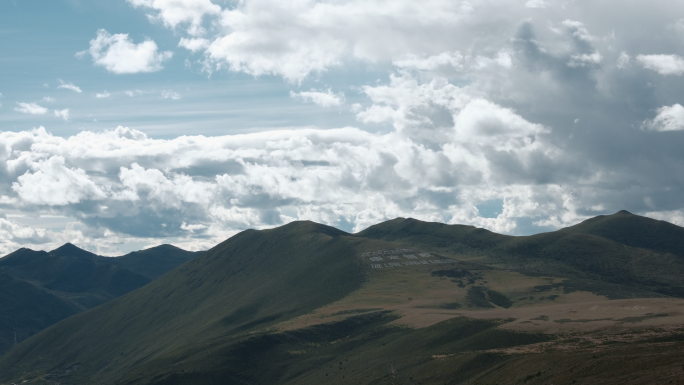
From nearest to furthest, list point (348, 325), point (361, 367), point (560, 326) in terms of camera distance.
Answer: point (560, 326) < point (361, 367) < point (348, 325)

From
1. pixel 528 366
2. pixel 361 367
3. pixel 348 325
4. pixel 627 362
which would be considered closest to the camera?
pixel 627 362

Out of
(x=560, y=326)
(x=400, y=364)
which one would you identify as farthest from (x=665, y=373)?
(x=400, y=364)

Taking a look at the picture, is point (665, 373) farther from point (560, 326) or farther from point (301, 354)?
point (301, 354)

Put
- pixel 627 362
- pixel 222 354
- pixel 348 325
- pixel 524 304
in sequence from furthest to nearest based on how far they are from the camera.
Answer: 1. pixel 524 304
2. pixel 348 325
3. pixel 222 354
4. pixel 627 362

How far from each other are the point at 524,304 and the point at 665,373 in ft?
432

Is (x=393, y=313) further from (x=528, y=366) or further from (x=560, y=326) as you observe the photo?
(x=528, y=366)

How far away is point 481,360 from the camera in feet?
320

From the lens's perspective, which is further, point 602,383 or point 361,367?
point 361,367

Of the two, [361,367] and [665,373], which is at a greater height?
[665,373]

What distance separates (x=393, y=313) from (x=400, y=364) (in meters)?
62.2

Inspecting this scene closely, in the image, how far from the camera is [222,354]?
166 metres

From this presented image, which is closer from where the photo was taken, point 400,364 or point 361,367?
point 400,364

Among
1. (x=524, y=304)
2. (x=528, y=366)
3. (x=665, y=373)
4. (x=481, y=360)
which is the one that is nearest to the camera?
(x=665, y=373)

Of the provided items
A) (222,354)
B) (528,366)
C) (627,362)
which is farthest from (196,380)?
(627,362)
